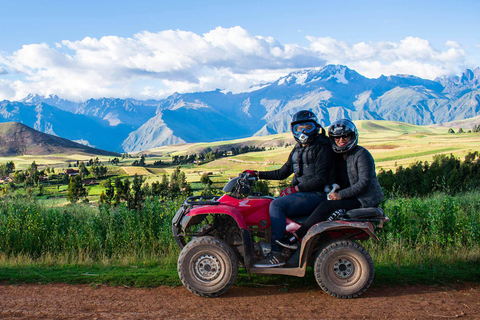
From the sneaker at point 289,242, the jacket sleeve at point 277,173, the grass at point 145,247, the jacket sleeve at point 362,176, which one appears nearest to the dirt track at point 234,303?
the grass at point 145,247

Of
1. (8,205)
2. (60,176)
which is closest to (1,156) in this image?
(60,176)

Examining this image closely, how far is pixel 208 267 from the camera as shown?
6570 millimetres

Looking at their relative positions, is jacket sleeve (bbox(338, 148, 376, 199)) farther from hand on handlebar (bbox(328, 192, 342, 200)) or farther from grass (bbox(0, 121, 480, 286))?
grass (bbox(0, 121, 480, 286))

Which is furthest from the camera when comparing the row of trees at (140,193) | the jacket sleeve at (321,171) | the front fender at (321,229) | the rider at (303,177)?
the row of trees at (140,193)

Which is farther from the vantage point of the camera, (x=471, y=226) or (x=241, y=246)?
(x=471, y=226)

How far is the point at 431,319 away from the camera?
557 centimetres

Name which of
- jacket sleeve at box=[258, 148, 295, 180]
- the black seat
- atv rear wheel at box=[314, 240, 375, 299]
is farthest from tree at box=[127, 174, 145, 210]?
the black seat

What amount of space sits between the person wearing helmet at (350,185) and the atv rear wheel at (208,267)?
931 millimetres

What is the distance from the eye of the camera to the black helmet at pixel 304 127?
7000mm

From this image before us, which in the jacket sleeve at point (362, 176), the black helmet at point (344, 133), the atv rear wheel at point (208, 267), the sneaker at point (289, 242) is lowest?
the atv rear wheel at point (208, 267)

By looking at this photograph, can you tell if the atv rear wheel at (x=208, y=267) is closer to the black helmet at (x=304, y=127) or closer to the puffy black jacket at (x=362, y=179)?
the puffy black jacket at (x=362, y=179)

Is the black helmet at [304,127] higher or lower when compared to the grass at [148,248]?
higher

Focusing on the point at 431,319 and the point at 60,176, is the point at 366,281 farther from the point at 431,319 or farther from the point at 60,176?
the point at 60,176

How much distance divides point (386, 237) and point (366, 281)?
4.48 m
